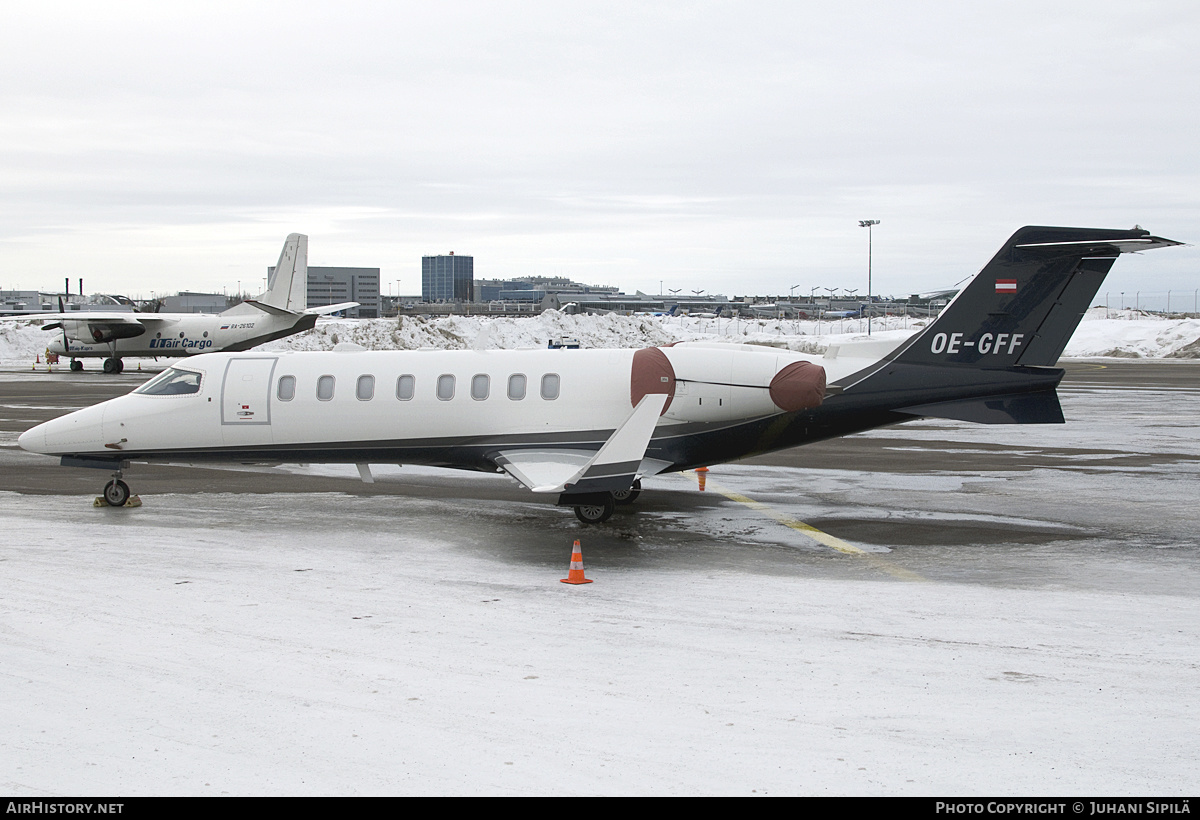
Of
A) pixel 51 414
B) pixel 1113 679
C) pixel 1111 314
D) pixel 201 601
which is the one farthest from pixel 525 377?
pixel 1111 314

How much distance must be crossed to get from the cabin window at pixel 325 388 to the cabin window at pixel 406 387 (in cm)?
113

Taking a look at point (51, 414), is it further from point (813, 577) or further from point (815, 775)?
point (815, 775)

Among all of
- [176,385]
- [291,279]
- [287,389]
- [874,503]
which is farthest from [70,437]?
[291,279]

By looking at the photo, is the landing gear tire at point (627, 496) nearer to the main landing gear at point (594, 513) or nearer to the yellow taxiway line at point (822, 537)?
the main landing gear at point (594, 513)

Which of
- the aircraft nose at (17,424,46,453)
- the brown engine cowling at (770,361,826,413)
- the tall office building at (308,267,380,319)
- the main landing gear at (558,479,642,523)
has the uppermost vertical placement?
the tall office building at (308,267,380,319)

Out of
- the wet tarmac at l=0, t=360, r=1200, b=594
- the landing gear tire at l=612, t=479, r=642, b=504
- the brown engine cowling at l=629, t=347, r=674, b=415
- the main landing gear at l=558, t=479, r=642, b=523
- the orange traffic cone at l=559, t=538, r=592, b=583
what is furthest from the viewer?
the landing gear tire at l=612, t=479, r=642, b=504

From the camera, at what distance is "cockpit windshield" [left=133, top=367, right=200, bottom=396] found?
54.2 feet

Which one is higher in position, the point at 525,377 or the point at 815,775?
the point at 525,377

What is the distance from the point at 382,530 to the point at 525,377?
328 cm

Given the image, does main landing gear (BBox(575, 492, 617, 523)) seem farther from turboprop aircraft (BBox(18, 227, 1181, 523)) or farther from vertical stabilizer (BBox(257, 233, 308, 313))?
vertical stabilizer (BBox(257, 233, 308, 313))

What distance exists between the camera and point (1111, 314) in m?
118

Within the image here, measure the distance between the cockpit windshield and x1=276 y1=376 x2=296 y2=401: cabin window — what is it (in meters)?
1.52

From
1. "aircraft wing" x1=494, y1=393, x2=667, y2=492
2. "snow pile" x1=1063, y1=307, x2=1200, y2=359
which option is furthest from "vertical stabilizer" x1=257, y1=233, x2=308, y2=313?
"snow pile" x1=1063, y1=307, x2=1200, y2=359

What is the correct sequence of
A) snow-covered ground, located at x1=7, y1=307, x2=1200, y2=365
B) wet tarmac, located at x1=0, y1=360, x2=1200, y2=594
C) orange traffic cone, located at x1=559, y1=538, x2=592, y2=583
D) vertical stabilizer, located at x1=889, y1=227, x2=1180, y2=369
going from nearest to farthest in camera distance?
orange traffic cone, located at x1=559, y1=538, x2=592, y2=583, wet tarmac, located at x1=0, y1=360, x2=1200, y2=594, vertical stabilizer, located at x1=889, y1=227, x2=1180, y2=369, snow-covered ground, located at x1=7, y1=307, x2=1200, y2=365
